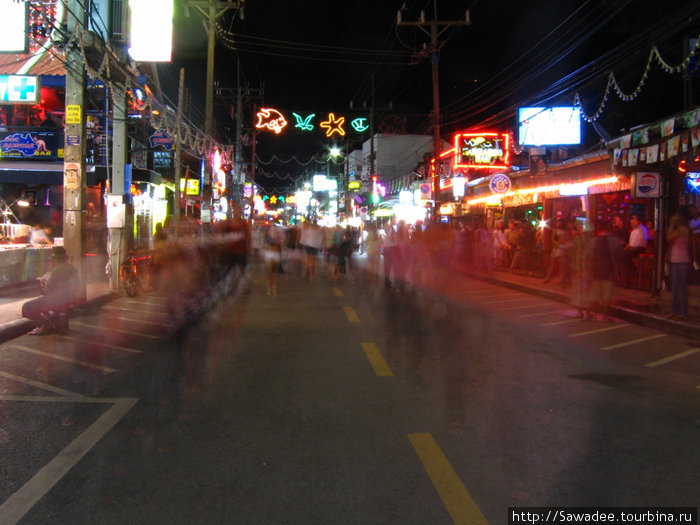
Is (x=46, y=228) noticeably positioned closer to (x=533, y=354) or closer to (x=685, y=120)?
(x=533, y=354)

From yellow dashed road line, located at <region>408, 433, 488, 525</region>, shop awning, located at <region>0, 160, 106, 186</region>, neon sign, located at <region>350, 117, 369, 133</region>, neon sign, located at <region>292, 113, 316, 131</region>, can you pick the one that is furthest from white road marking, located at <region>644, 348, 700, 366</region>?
neon sign, located at <region>350, 117, 369, 133</region>

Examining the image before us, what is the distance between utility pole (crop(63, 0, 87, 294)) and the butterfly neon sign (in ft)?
51.9

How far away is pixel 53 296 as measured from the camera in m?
8.73

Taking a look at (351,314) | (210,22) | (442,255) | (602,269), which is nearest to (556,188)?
(442,255)

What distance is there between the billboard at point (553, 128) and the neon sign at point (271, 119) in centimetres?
1174

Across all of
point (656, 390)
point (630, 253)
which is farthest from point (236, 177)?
point (656, 390)

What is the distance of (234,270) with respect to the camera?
2053 centimetres

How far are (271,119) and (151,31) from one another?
1376 centimetres

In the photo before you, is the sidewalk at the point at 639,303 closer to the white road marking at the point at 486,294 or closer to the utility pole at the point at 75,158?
the white road marking at the point at 486,294

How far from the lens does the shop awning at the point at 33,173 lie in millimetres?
19203

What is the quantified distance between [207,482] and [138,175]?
1851 centimetres

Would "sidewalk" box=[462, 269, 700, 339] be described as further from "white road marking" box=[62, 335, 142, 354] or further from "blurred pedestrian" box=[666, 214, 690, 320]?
"white road marking" box=[62, 335, 142, 354]

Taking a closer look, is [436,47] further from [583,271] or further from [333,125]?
[583,271]

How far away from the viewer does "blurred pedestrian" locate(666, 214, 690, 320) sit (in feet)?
31.9
